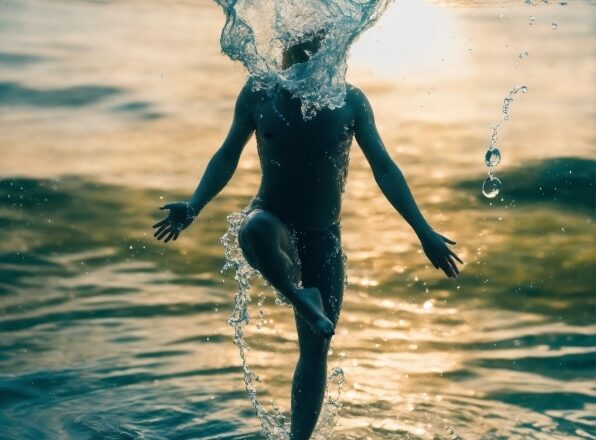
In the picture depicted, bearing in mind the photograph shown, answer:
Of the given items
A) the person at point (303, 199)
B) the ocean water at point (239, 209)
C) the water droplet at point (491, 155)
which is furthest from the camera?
the water droplet at point (491, 155)

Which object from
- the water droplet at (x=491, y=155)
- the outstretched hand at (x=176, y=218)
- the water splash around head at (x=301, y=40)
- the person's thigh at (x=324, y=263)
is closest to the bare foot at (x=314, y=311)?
Answer: the person's thigh at (x=324, y=263)

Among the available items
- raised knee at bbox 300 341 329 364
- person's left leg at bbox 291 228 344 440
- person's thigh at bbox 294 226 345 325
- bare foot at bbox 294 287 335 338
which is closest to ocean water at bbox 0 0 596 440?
person's left leg at bbox 291 228 344 440

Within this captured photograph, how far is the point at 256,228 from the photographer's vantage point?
177 inches

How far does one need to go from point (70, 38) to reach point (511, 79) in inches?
182

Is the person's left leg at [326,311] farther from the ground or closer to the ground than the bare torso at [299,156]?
closer to the ground

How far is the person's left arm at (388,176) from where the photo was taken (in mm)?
4578

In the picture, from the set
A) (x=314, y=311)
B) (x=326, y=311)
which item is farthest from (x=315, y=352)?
(x=314, y=311)

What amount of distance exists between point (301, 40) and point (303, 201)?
24.2 inches

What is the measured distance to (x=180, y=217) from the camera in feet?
15.3

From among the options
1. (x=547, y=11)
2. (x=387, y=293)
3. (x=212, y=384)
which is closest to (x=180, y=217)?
(x=212, y=384)

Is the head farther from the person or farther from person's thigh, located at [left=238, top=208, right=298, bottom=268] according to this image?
person's thigh, located at [left=238, top=208, right=298, bottom=268]

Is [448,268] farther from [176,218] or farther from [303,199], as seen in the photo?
A: [176,218]

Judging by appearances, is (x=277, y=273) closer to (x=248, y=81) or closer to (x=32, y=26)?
(x=248, y=81)

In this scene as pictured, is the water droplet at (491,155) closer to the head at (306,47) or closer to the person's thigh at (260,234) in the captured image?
the head at (306,47)
